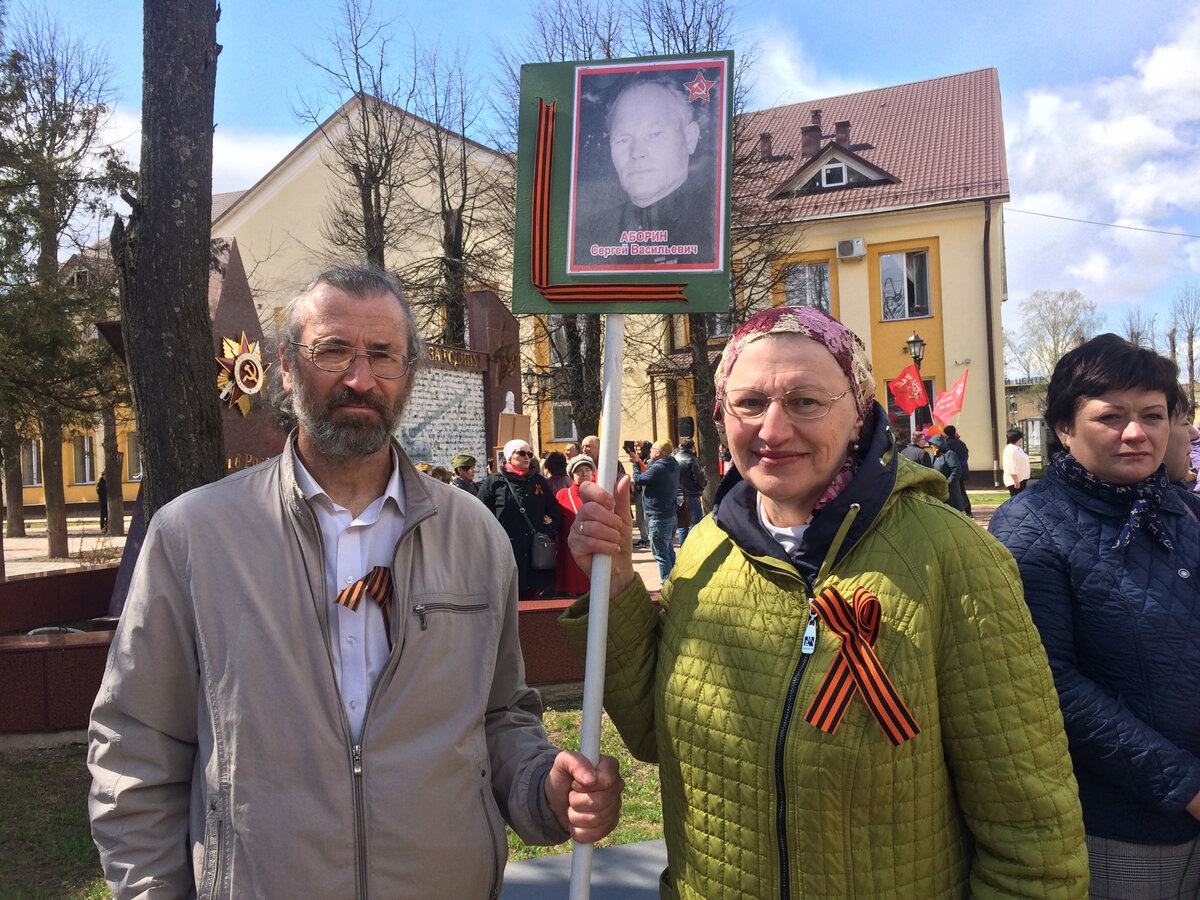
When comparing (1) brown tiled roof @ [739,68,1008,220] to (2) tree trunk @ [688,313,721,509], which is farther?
(1) brown tiled roof @ [739,68,1008,220]

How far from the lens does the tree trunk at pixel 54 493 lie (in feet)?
56.4

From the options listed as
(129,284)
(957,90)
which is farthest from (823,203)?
(129,284)

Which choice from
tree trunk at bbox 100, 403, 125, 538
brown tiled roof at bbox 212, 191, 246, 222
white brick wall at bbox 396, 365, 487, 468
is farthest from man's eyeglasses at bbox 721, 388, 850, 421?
brown tiled roof at bbox 212, 191, 246, 222

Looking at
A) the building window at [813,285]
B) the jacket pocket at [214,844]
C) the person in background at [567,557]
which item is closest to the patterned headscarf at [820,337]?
the jacket pocket at [214,844]

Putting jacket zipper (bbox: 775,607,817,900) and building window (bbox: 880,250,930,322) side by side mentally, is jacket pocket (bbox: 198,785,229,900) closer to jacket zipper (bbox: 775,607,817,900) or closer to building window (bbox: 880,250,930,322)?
jacket zipper (bbox: 775,607,817,900)

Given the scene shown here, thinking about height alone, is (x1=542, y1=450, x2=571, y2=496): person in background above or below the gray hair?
below

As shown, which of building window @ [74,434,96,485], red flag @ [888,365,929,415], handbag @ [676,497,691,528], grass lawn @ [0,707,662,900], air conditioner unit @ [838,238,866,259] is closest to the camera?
grass lawn @ [0,707,662,900]

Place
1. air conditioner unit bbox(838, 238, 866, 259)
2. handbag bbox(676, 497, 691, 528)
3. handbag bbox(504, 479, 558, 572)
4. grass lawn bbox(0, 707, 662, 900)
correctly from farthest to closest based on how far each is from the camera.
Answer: air conditioner unit bbox(838, 238, 866, 259) → handbag bbox(676, 497, 691, 528) → handbag bbox(504, 479, 558, 572) → grass lawn bbox(0, 707, 662, 900)

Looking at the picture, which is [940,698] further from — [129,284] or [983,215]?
[983,215]

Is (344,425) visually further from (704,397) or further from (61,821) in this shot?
(704,397)

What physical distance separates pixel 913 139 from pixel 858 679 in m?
31.6

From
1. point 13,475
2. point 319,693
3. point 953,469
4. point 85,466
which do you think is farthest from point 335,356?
point 85,466

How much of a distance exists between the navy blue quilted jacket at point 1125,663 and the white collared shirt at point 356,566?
5.09 feet

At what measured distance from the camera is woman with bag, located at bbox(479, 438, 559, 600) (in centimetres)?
838
